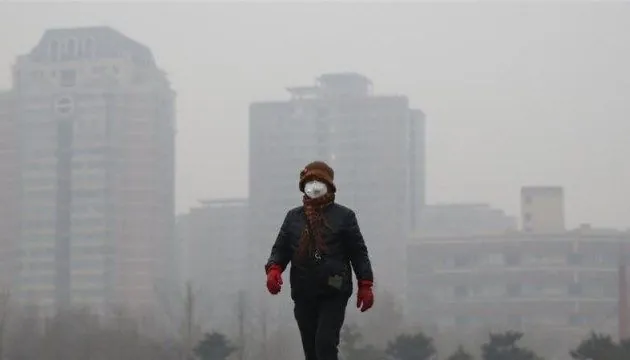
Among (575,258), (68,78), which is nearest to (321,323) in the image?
(575,258)

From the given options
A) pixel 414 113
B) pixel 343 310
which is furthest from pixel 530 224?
pixel 343 310

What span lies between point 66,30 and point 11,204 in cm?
1032

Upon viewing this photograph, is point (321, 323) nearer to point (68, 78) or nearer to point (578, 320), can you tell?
point (578, 320)

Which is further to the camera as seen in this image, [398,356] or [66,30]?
[66,30]

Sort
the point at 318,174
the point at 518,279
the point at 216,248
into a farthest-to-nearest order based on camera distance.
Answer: the point at 216,248, the point at 518,279, the point at 318,174

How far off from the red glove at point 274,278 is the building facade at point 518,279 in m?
55.8

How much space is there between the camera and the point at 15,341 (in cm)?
3750

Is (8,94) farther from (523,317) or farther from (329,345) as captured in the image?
(329,345)

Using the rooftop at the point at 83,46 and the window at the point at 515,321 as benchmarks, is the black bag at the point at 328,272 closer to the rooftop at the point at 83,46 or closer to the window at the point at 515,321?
the window at the point at 515,321

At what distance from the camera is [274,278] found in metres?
4.36

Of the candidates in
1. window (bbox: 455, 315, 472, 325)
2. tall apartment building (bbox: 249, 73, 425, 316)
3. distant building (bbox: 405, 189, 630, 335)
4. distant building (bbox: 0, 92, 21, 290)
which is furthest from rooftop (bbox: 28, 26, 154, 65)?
window (bbox: 455, 315, 472, 325)

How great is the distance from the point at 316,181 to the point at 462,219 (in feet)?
230

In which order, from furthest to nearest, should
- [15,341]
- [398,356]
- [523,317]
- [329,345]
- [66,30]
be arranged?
1. [66,30]
2. [523,317]
3. [15,341]
4. [398,356]
5. [329,345]

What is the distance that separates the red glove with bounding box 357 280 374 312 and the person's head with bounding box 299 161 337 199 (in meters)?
0.30
